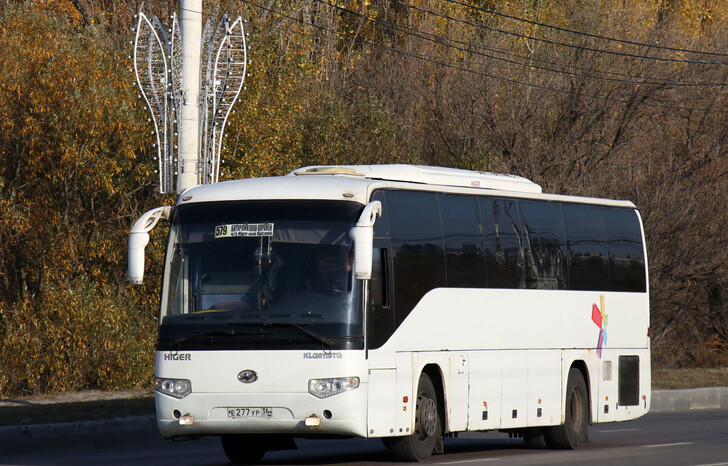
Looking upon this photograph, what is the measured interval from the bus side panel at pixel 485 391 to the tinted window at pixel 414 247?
1190 millimetres

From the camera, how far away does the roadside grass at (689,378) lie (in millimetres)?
27422

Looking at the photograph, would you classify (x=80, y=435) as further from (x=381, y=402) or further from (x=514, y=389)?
(x=514, y=389)

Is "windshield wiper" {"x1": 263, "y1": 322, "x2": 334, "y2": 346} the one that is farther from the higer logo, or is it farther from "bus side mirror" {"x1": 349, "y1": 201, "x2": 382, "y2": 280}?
the higer logo

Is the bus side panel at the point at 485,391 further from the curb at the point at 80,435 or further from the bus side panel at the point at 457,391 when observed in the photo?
the curb at the point at 80,435

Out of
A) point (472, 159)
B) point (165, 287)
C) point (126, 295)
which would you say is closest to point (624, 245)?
point (165, 287)

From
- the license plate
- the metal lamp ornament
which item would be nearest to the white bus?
the license plate

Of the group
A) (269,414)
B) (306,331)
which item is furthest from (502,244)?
(269,414)

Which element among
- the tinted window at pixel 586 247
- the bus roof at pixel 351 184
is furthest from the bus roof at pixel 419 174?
the tinted window at pixel 586 247

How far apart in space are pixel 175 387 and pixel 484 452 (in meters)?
4.97

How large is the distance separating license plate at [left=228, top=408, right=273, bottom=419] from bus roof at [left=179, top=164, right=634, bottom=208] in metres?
2.20

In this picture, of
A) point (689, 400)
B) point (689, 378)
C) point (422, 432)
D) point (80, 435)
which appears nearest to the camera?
point (422, 432)

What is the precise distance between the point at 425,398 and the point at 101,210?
→ 1377 centimetres

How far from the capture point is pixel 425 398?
544 inches

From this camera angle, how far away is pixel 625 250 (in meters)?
18.7
